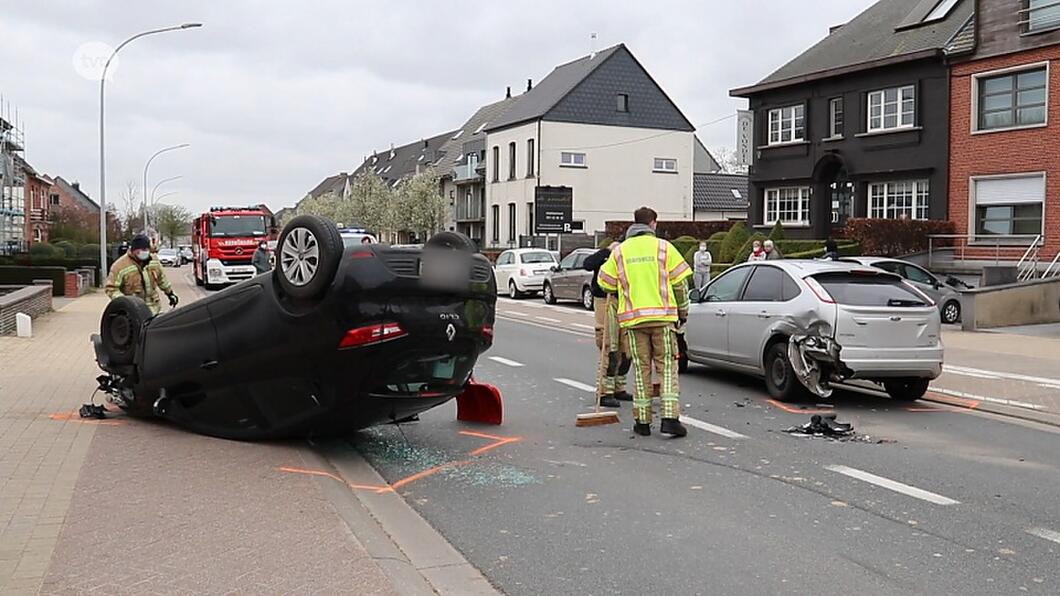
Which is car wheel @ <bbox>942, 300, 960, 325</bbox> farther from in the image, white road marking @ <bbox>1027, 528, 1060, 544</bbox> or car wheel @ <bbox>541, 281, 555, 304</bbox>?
white road marking @ <bbox>1027, 528, 1060, 544</bbox>

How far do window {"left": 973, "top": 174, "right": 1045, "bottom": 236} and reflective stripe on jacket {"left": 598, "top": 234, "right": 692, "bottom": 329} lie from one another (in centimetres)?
2243

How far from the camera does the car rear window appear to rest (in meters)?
10.4

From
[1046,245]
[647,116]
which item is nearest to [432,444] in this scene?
[1046,245]

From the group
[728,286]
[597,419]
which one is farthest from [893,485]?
[728,286]

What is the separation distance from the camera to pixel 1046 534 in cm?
583

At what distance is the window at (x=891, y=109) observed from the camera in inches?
1223

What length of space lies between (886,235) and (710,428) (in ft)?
67.3

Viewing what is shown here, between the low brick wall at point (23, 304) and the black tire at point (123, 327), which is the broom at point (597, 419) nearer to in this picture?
the black tire at point (123, 327)

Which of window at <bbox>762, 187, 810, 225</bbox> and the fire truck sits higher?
window at <bbox>762, 187, 810, 225</bbox>

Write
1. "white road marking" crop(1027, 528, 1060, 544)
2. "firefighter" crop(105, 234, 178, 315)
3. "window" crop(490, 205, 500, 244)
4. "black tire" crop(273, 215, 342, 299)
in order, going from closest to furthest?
"white road marking" crop(1027, 528, 1060, 544) → "black tire" crop(273, 215, 342, 299) → "firefighter" crop(105, 234, 178, 315) → "window" crop(490, 205, 500, 244)

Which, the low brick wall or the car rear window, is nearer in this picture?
the car rear window

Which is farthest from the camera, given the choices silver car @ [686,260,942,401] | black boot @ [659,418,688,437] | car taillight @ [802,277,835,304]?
car taillight @ [802,277,835,304]

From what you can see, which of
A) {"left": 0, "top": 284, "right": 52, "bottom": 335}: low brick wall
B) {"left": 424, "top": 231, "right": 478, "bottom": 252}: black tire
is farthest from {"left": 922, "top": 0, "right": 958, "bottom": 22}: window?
{"left": 424, "top": 231, "right": 478, "bottom": 252}: black tire

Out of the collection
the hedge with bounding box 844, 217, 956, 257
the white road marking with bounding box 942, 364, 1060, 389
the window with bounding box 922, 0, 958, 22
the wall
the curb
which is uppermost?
the window with bounding box 922, 0, 958, 22
